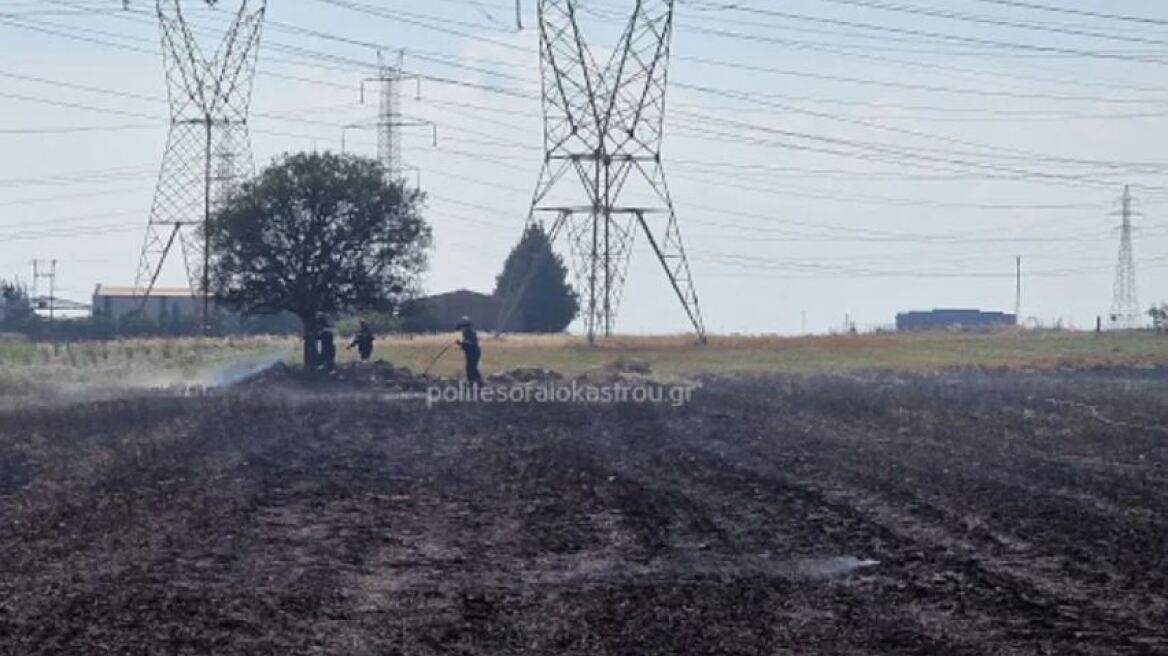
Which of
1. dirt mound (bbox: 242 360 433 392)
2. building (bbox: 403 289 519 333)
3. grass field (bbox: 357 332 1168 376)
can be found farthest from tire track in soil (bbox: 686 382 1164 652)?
building (bbox: 403 289 519 333)

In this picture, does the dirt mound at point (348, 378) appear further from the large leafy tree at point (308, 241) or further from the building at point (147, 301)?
the building at point (147, 301)

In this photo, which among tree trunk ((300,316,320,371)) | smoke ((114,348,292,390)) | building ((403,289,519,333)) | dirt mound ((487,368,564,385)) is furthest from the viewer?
building ((403,289,519,333))

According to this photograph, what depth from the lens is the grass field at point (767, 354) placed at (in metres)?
58.4

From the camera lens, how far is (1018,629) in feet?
39.0

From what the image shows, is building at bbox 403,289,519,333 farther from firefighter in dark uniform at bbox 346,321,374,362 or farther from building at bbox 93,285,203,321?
firefighter in dark uniform at bbox 346,321,374,362

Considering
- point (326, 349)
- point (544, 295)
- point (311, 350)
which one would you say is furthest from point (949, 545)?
point (544, 295)

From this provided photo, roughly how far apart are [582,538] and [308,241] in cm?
4140

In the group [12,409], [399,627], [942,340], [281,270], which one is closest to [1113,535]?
[399,627]

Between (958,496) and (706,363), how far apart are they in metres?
39.7

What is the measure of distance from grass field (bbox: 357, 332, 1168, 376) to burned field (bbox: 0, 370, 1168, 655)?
25.0m

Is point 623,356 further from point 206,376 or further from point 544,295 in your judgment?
point 544,295

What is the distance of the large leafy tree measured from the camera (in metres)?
57.3

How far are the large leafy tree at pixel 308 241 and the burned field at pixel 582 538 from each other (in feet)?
79.3

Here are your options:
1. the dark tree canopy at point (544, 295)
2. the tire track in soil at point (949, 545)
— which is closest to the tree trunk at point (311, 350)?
the tire track in soil at point (949, 545)
